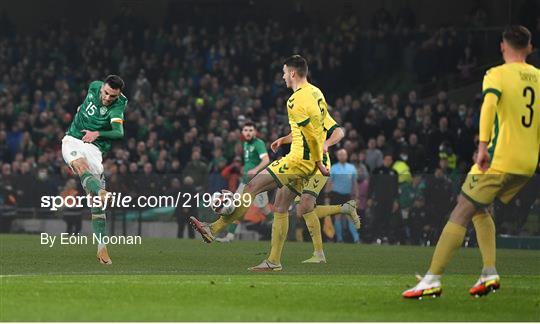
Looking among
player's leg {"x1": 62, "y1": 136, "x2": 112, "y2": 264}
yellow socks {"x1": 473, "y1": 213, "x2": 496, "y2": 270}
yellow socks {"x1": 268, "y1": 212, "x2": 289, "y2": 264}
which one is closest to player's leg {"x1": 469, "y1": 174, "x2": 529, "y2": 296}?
yellow socks {"x1": 473, "y1": 213, "x2": 496, "y2": 270}

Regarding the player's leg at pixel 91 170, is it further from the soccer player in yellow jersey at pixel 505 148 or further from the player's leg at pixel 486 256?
the player's leg at pixel 486 256

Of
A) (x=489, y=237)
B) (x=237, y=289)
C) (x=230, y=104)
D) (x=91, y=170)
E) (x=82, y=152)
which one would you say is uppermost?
(x=230, y=104)

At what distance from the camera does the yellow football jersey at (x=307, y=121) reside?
16.0m

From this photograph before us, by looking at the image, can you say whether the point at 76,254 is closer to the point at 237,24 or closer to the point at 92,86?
the point at 92,86

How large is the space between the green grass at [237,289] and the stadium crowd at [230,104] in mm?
6765

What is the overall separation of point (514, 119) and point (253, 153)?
1222cm

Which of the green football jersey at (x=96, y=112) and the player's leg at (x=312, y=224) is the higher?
the green football jersey at (x=96, y=112)

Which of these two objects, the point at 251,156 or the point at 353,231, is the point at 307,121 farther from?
the point at 353,231

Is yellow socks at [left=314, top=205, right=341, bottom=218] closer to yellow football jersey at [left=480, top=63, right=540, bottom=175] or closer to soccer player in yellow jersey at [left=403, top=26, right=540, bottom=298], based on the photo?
soccer player in yellow jersey at [left=403, top=26, right=540, bottom=298]

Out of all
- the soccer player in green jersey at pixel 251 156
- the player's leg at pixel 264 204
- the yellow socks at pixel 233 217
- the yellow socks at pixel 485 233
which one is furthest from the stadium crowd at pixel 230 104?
the yellow socks at pixel 485 233

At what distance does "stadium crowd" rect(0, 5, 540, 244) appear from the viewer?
26891mm

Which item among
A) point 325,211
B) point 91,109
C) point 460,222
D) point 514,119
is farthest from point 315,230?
point 514,119

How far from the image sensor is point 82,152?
57.6ft

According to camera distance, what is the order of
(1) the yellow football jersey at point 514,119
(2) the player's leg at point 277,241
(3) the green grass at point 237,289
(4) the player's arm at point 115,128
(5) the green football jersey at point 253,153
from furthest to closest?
1. (5) the green football jersey at point 253,153
2. (4) the player's arm at point 115,128
3. (2) the player's leg at point 277,241
4. (1) the yellow football jersey at point 514,119
5. (3) the green grass at point 237,289
